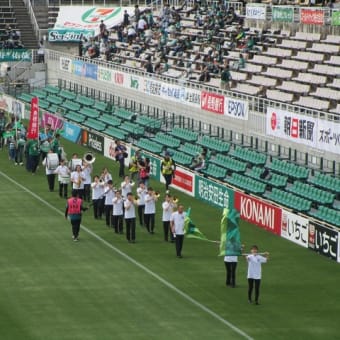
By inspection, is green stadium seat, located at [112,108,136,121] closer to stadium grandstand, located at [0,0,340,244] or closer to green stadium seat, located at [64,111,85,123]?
stadium grandstand, located at [0,0,340,244]

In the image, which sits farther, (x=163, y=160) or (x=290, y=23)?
(x=290, y=23)

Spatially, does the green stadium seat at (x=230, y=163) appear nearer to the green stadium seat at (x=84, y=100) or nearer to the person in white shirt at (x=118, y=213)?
the person in white shirt at (x=118, y=213)

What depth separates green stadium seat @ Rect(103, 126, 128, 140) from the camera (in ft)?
202

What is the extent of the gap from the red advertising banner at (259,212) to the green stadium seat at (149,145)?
1289 centimetres

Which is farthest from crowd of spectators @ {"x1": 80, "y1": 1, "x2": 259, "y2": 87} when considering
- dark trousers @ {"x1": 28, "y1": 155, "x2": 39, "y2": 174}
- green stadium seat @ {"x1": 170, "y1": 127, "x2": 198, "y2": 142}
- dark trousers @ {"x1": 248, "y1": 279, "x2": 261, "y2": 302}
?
dark trousers @ {"x1": 248, "y1": 279, "x2": 261, "y2": 302}

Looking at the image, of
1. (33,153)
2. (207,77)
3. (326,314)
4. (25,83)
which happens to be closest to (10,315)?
(326,314)

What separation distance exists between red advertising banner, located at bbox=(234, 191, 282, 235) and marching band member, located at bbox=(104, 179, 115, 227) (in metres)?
4.61

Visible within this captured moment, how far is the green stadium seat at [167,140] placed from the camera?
185ft

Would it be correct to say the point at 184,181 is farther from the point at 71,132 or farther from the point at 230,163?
the point at 71,132

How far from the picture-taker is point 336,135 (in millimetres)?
42688

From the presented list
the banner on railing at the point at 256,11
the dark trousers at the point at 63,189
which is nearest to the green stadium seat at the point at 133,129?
the banner on railing at the point at 256,11

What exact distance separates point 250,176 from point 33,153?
37.2ft

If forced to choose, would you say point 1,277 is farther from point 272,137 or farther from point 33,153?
point 33,153

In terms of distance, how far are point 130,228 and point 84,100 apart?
114 feet
